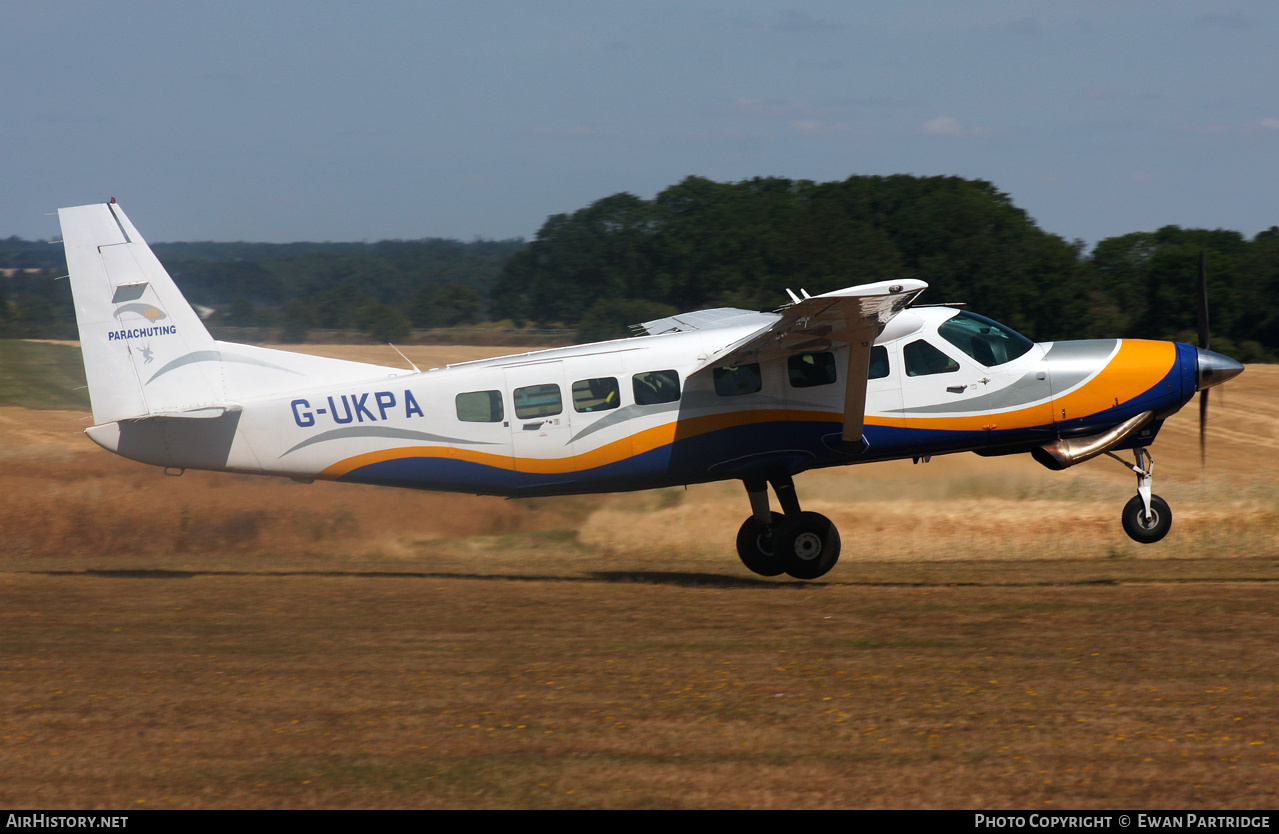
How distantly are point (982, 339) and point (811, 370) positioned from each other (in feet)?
6.80

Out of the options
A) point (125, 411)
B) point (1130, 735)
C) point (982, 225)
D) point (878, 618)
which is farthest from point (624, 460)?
point (982, 225)

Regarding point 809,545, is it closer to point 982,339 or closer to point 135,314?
point 982,339

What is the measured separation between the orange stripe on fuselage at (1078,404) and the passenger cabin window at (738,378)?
137 cm

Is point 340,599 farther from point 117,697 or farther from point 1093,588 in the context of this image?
point 1093,588

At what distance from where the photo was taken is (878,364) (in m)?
13.1

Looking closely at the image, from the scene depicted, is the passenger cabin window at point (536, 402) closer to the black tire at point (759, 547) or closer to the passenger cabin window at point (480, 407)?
the passenger cabin window at point (480, 407)

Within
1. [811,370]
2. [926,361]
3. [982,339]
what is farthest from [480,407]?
[982,339]

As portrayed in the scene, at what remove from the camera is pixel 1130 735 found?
290 inches

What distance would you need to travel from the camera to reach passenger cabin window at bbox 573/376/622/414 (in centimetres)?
1313

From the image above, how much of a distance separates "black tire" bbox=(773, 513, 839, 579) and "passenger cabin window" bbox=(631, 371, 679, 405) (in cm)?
215

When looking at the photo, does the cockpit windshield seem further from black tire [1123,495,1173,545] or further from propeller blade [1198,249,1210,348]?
propeller blade [1198,249,1210,348]

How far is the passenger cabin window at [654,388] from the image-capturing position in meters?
13.1

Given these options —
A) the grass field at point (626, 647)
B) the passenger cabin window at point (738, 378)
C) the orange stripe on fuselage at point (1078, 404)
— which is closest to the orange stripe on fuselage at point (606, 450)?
the passenger cabin window at point (738, 378)

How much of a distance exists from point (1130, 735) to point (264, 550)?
13496 millimetres
